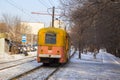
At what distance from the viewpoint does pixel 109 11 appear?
2684 centimetres

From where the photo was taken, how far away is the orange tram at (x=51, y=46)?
31.7 m

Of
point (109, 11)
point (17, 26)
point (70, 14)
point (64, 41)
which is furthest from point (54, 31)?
point (17, 26)

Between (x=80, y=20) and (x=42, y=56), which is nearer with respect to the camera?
(x=80, y=20)

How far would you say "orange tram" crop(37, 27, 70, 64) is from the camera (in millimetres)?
31688

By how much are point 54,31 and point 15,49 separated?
134 feet

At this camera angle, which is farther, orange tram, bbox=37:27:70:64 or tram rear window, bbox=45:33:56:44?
tram rear window, bbox=45:33:56:44

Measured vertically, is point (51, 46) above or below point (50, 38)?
below

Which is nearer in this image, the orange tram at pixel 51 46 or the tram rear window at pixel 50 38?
the orange tram at pixel 51 46

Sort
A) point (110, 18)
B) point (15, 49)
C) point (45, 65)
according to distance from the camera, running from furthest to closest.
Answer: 1. point (15, 49)
2. point (45, 65)
3. point (110, 18)

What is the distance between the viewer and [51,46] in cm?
Result: 3186

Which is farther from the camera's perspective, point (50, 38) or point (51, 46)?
point (50, 38)

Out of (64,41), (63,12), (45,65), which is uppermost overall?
(63,12)

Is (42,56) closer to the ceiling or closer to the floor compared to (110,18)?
closer to the floor

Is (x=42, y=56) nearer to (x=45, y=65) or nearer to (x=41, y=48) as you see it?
(x=41, y=48)
